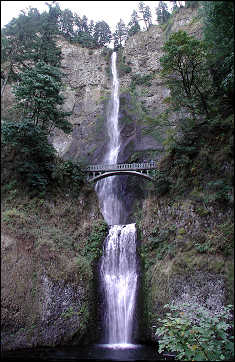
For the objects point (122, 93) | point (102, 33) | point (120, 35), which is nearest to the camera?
point (122, 93)

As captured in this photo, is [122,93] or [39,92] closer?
[39,92]

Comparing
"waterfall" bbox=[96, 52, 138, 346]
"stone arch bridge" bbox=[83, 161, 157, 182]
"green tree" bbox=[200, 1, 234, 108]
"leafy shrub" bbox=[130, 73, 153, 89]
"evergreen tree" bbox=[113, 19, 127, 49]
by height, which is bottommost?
"waterfall" bbox=[96, 52, 138, 346]

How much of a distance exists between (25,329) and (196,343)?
8810 mm

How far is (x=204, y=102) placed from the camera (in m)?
14.4

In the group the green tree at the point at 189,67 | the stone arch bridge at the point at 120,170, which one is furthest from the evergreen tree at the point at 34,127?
the green tree at the point at 189,67

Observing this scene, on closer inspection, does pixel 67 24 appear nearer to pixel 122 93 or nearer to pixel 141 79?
pixel 141 79

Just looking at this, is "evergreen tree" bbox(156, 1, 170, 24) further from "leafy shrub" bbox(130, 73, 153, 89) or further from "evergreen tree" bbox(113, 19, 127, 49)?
"leafy shrub" bbox(130, 73, 153, 89)

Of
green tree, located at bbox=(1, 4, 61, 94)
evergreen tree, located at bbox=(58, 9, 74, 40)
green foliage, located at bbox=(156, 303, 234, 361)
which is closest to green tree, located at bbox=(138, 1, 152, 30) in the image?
evergreen tree, located at bbox=(58, 9, 74, 40)

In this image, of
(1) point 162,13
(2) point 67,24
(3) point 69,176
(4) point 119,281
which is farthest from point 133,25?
(4) point 119,281

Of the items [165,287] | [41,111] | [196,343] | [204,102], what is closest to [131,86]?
[41,111]

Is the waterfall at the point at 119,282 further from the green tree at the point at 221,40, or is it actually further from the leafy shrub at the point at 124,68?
the leafy shrub at the point at 124,68

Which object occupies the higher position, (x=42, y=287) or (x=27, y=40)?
(x=27, y=40)

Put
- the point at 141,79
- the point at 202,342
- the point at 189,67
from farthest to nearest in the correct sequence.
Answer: the point at 141,79
the point at 189,67
the point at 202,342

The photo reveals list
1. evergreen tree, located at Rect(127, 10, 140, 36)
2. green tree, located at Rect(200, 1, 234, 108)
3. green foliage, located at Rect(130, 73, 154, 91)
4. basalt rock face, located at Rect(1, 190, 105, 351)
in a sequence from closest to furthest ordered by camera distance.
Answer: green tree, located at Rect(200, 1, 234, 108) → basalt rock face, located at Rect(1, 190, 105, 351) → green foliage, located at Rect(130, 73, 154, 91) → evergreen tree, located at Rect(127, 10, 140, 36)
